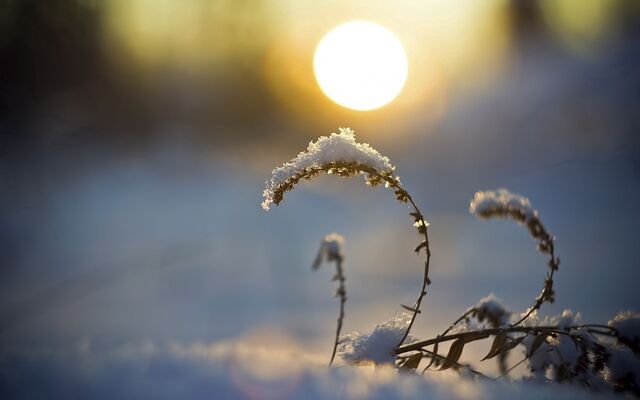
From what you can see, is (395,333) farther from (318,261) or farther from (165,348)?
(165,348)

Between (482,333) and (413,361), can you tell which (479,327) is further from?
(413,361)

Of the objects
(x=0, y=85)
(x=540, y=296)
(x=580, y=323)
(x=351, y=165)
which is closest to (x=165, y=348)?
(x=351, y=165)

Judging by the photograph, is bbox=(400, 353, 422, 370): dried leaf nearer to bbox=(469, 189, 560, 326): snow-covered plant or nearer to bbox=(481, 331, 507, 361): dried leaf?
bbox=(481, 331, 507, 361): dried leaf

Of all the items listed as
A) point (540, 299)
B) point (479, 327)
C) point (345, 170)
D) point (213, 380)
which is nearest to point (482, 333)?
point (479, 327)

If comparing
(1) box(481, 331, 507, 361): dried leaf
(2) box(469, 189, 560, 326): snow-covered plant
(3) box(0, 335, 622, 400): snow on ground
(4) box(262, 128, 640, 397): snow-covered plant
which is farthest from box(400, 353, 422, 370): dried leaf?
(3) box(0, 335, 622, 400): snow on ground

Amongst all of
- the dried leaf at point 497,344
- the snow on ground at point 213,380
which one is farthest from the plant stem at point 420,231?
the snow on ground at point 213,380

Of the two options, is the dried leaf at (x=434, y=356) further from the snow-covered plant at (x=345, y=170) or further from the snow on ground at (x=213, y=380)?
the snow on ground at (x=213, y=380)
